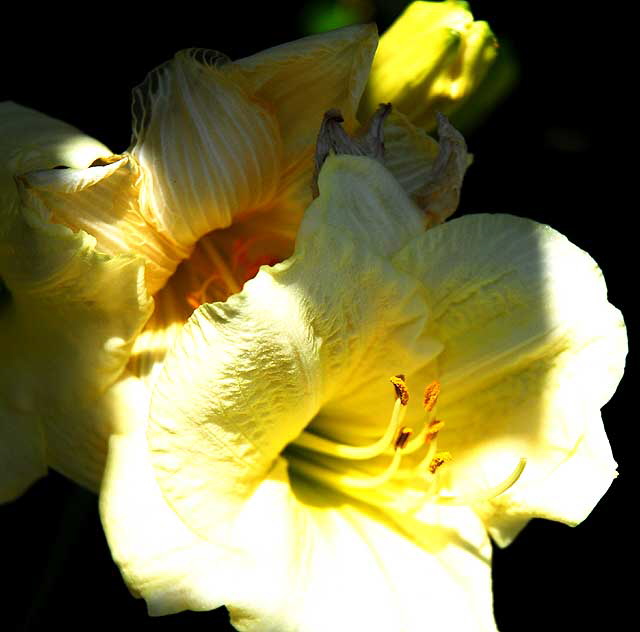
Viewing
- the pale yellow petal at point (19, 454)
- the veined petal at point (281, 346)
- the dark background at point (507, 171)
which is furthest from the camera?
the dark background at point (507, 171)

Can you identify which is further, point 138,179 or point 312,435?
point 312,435

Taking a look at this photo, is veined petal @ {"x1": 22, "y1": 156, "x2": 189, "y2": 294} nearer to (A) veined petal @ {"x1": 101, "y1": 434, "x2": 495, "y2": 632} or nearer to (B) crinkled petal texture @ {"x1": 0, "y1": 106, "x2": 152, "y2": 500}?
(B) crinkled petal texture @ {"x1": 0, "y1": 106, "x2": 152, "y2": 500}

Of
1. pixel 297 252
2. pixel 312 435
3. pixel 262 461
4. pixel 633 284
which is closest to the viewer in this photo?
pixel 297 252

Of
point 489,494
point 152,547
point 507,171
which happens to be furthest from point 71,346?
point 507,171

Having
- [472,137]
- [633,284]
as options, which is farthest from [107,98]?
[633,284]

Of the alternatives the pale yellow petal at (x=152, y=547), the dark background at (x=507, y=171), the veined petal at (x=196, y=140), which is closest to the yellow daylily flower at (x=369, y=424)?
the pale yellow petal at (x=152, y=547)

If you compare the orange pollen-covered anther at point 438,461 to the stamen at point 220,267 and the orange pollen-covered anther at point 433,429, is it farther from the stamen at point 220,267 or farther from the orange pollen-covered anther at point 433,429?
the stamen at point 220,267

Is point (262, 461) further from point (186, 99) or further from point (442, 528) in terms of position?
point (186, 99)

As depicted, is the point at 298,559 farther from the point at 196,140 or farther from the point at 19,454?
the point at 196,140
